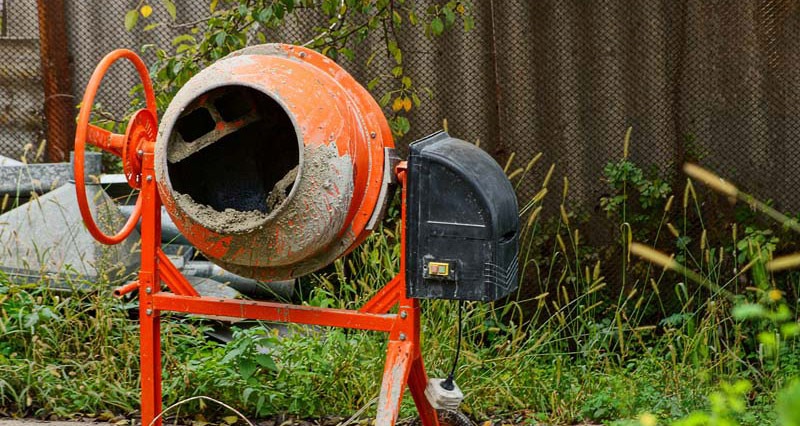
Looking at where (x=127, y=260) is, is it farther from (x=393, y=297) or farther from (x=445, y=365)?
(x=393, y=297)

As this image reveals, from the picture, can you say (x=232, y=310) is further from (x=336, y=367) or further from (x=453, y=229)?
(x=336, y=367)

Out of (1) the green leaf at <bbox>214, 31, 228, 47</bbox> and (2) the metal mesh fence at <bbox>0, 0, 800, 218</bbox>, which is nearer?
(1) the green leaf at <bbox>214, 31, 228, 47</bbox>

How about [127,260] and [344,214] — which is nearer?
[344,214]

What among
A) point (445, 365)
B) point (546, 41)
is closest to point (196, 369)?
point (445, 365)

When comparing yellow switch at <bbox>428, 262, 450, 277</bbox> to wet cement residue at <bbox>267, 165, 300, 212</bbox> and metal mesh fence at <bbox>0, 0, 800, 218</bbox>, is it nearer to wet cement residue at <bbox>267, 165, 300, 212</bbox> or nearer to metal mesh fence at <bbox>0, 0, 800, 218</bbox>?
wet cement residue at <bbox>267, 165, 300, 212</bbox>

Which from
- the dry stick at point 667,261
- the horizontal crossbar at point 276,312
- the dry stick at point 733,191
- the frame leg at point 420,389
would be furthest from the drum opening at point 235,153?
the dry stick at point 733,191

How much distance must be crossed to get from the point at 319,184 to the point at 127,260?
82.8 inches

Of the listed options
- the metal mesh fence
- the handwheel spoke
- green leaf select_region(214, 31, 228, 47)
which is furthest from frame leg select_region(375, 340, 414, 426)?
the metal mesh fence

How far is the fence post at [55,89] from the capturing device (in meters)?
5.82

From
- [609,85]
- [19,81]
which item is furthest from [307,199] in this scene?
[19,81]

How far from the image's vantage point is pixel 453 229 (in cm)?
288

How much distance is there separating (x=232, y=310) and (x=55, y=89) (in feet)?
10.7

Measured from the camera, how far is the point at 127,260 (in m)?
4.66

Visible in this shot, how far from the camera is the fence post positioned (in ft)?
19.1
